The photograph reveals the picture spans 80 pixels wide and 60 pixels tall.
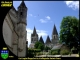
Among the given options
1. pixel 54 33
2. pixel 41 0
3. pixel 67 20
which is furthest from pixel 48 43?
pixel 41 0

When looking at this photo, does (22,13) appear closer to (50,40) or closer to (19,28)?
(19,28)

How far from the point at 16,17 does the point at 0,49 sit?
20.9m

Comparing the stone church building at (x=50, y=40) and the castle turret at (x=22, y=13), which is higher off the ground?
the castle turret at (x=22, y=13)

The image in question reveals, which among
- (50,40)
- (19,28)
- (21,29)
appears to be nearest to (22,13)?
(19,28)

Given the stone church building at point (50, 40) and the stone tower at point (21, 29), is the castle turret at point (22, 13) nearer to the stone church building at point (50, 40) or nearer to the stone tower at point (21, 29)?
the stone tower at point (21, 29)

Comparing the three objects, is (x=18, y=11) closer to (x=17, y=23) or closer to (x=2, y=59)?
(x=17, y=23)

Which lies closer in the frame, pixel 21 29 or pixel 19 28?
pixel 21 29

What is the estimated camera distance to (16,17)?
29531 millimetres

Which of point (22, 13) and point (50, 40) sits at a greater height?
point (22, 13)

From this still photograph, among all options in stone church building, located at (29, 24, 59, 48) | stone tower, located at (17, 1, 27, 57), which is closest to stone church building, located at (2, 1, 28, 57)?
stone tower, located at (17, 1, 27, 57)

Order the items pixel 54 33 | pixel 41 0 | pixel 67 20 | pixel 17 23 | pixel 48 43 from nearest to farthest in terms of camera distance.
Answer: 1. pixel 41 0
2. pixel 17 23
3. pixel 67 20
4. pixel 54 33
5. pixel 48 43

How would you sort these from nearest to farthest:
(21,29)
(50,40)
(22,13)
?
(21,29)
(22,13)
(50,40)

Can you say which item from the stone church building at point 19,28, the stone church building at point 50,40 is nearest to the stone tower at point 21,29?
the stone church building at point 19,28

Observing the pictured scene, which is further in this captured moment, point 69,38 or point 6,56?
point 69,38
